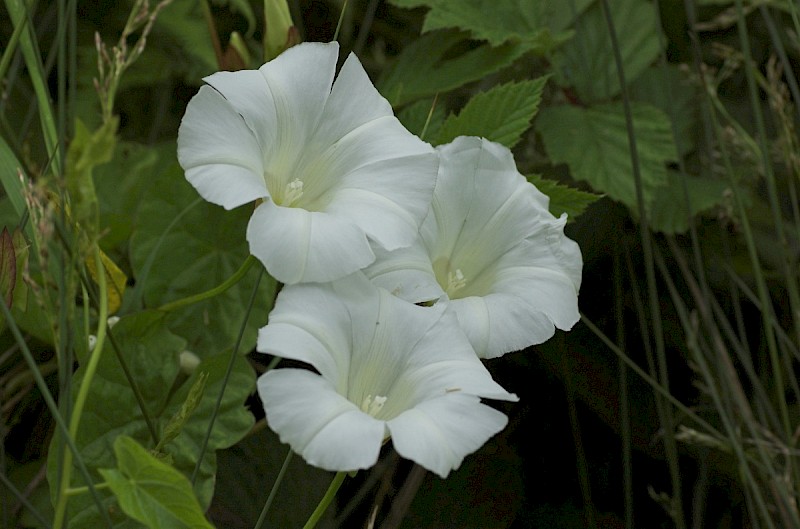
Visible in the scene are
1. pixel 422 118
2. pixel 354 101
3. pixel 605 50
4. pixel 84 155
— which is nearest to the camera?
pixel 84 155

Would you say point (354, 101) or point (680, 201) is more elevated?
point (354, 101)

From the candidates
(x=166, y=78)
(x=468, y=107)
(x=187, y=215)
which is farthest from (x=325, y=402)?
(x=166, y=78)

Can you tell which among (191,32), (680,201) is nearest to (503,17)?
(680,201)

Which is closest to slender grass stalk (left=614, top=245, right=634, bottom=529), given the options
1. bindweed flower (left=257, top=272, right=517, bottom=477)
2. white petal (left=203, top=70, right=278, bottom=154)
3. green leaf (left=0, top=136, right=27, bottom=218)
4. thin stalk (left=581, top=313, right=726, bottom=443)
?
thin stalk (left=581, top=313, right=726, bottom=443)

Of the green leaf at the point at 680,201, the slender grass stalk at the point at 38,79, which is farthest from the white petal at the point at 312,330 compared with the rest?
the green leaf at the point at 680,201

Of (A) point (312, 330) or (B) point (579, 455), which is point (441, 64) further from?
(A) point (312, 330)

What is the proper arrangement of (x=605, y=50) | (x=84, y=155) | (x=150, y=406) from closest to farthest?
(x=84, y=155) < (x=150, y=406) < (x=605, y=50)

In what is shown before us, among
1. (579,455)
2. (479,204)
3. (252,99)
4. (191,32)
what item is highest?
(252,99)
